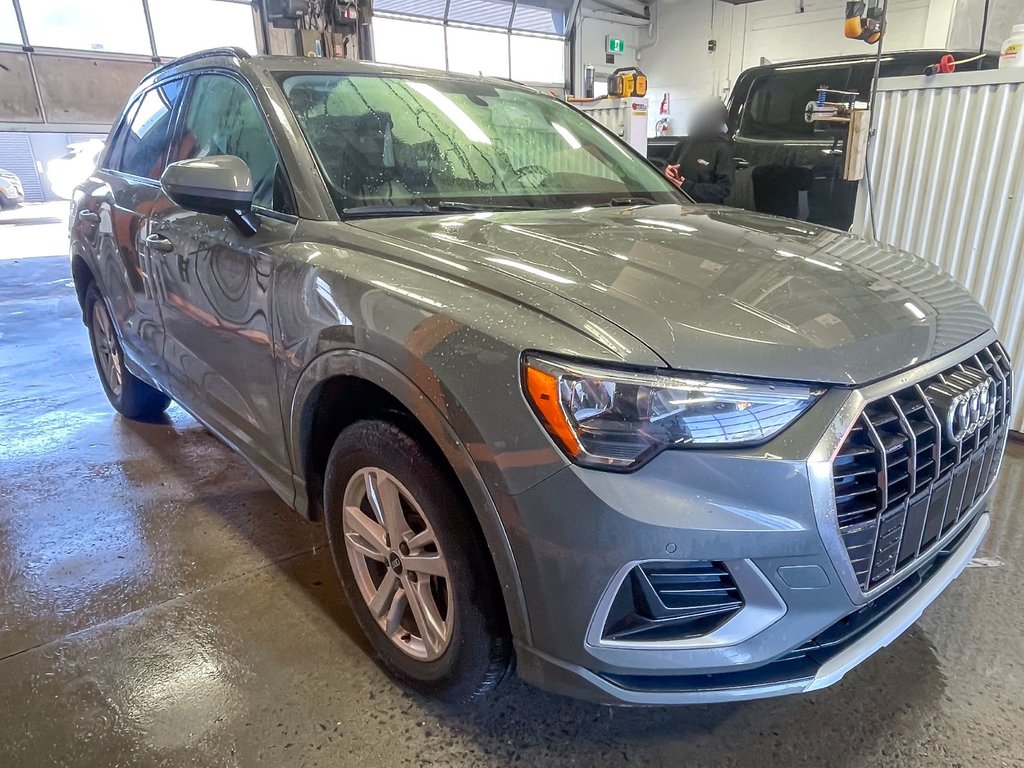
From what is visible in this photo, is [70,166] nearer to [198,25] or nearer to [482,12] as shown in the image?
[198,25]

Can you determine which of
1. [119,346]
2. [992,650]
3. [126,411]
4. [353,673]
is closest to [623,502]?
[353,673]

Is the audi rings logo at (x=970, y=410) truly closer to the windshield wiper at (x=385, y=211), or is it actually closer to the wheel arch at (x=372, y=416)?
the wheel arch at (x=372, y=416)

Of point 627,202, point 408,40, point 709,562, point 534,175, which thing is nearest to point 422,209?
point 534,175

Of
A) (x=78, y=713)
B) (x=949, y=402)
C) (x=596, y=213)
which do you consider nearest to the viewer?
(x=949, y=402)

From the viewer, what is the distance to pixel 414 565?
1.53 metres

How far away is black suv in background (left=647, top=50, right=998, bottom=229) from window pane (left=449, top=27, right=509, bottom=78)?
8036mm

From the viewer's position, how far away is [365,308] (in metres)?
1.46

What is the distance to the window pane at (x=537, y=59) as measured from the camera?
13523 millimetres

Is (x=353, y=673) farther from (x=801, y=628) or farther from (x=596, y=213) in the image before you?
(x=596, y=213)

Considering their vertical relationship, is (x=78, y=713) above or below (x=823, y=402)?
below

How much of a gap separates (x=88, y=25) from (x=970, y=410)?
11151mm

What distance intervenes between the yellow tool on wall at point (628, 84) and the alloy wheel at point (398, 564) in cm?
Answer: 472

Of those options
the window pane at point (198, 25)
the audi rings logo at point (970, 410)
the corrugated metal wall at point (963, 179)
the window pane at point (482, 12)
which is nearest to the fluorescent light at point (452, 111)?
the audi rings logo at point (970, 410)

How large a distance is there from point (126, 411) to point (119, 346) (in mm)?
426
